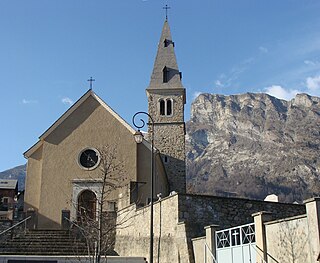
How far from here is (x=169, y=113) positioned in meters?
39.4

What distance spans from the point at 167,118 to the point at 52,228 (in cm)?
1536

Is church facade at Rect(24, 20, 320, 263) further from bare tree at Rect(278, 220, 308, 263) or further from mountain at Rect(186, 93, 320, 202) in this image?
mountain at Rect(186, 93, 320, 202)

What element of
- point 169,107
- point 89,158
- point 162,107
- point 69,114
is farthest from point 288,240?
point 162,107

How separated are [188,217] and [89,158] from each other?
14.0 metres

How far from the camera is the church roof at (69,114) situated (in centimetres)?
3005

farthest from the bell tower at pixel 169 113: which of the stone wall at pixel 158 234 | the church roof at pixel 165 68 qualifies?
the stone wall at pixel 158 234

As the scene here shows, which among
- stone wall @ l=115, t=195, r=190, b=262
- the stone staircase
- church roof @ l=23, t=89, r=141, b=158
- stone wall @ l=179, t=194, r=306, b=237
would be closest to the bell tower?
church roof @ l=23, t=89, r=141, b=158

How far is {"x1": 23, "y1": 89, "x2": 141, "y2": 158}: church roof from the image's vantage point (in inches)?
1183

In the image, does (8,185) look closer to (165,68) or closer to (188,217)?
(165,68)

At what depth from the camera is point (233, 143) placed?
199 metres

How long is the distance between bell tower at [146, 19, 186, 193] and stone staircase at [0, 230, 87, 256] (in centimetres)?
1500

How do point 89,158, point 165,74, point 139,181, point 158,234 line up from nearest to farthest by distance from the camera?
point 158,234, point 139,181, point 89,158, point 165,74

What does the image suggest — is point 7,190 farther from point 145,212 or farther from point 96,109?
point 145,212

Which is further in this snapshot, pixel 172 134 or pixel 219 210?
pixel 172 134
